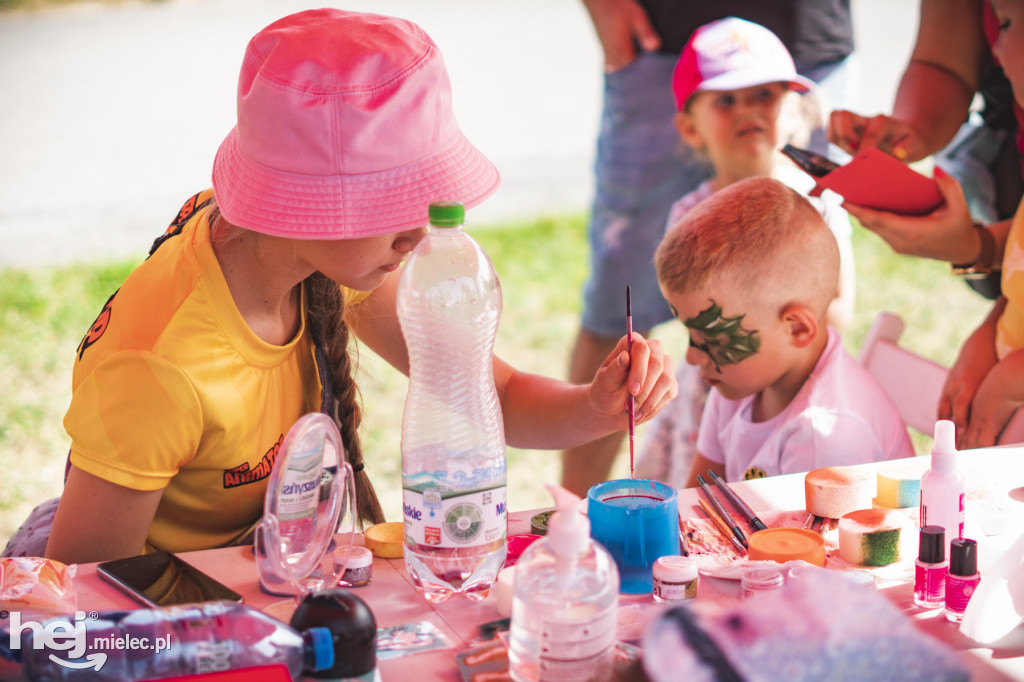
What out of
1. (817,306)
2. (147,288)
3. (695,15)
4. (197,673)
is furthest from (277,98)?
(695,15)

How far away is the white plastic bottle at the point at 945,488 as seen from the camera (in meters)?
1.18

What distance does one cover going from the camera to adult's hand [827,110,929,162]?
7.01 ft

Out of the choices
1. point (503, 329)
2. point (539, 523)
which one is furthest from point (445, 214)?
point (503, 329)

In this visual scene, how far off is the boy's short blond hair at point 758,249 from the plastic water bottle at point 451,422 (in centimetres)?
60

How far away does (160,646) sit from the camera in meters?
0.93

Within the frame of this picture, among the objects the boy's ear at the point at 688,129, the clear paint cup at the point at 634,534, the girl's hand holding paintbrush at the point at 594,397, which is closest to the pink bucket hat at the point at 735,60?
the boy's ear at the point at 688,129

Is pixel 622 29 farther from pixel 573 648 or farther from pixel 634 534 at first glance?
pixel 573 648

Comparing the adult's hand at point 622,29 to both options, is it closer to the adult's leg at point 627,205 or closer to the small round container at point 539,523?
the adult's leg at point 627,205

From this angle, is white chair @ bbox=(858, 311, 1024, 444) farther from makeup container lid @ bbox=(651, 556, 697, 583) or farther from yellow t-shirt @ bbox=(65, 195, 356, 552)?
yellow t-shirt @ bbox=(65, 195, 356, 552)

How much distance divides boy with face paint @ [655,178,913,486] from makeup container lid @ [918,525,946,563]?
60 cm

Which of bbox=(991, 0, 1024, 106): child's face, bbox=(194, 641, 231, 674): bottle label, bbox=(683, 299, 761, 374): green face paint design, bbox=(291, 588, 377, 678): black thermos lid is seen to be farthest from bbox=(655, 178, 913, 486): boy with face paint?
bbox=(194, 641, 231, 674): bottle label

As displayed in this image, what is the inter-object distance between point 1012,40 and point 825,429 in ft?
2.66

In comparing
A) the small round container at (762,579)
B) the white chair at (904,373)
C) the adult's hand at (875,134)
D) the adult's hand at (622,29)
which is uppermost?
the adult's hand at (622,29)

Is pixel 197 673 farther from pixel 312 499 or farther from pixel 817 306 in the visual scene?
pixel 817 306
